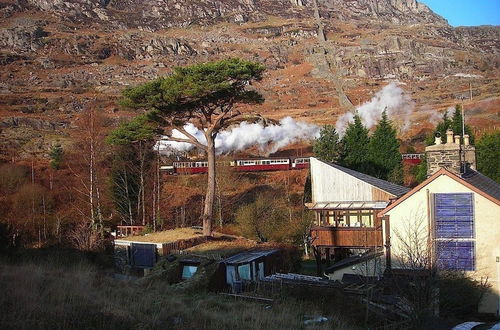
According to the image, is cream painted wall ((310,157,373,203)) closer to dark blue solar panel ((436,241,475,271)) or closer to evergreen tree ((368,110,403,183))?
dark blue solar panel ((436,241,475,271))

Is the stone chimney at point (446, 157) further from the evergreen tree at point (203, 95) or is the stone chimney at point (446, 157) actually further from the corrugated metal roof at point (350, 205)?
the evergreen tree at point (203, 95)

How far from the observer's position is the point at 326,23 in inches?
7013

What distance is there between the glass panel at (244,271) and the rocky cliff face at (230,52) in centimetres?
5291

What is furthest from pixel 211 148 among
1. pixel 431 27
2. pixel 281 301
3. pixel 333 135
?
pixel 431 27

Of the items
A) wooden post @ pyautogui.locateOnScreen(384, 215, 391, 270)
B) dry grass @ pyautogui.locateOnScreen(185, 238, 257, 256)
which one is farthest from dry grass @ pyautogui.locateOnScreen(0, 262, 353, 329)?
dry grass @ pyautogui.locateOnScreen(185, 238, 257, 256)

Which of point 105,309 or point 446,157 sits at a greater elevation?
point 446,157

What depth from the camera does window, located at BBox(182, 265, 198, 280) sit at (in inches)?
653

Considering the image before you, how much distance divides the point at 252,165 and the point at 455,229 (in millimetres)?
34268

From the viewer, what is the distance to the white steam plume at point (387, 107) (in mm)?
78312

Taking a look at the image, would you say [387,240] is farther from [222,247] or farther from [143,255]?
[143,255]

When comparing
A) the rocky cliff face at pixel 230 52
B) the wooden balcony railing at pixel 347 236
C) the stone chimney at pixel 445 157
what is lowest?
the wooden balcony railing at pixel 347 236

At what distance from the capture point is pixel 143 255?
20266 millimetres

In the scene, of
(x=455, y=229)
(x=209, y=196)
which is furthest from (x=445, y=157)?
(x=209, y=196)

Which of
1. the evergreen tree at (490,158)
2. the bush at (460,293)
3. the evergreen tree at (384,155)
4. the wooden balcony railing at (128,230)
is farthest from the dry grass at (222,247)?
the evergreen tree at (490,158)
